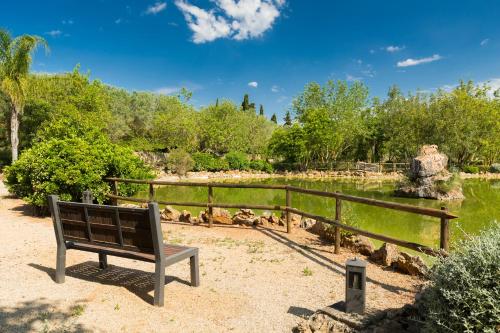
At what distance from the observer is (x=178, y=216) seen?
390 inches

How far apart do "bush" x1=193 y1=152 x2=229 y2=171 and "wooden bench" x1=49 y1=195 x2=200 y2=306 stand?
33088mm

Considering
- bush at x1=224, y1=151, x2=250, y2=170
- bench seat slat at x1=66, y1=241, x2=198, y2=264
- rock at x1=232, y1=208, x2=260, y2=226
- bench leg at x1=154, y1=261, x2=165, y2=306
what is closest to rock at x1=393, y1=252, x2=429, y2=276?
bench seat slat at x1=66, y1=241, x2=198, y2=264

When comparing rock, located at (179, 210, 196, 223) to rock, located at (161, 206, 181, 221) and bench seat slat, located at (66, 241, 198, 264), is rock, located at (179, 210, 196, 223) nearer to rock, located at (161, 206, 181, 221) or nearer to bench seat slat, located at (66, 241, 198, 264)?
rock, located at (161, 206, 181, 221)

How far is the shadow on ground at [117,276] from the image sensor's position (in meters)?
4.84

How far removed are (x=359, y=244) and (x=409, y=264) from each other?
1370mm

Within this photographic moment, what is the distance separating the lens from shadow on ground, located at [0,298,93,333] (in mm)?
3672

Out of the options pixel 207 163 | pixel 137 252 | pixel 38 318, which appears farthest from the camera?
pixel 207 163

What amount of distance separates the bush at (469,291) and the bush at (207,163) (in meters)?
35.9

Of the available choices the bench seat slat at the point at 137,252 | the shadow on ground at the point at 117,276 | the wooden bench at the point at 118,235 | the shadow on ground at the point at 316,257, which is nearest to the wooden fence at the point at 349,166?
the shadow on ground at the point at 316,257

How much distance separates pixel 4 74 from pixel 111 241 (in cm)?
2069

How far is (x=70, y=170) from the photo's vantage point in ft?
30.2

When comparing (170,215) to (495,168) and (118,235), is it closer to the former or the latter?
(118,235)

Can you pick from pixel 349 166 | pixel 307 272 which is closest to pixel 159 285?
pixel 307 272

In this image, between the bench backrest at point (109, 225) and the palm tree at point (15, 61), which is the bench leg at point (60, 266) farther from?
the palm tree at point (15, 61)
